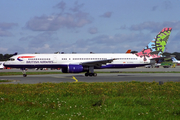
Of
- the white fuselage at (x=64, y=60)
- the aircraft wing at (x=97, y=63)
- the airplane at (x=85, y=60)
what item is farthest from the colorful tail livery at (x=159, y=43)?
the aircraft wing at (x=97, y=63)

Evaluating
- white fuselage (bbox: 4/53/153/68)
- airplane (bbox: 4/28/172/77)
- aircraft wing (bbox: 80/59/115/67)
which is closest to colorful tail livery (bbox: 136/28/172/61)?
airplane (bbox: 4/28/172/77)

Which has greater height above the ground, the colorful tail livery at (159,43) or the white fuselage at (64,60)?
the colorful tail livery at (159,43)

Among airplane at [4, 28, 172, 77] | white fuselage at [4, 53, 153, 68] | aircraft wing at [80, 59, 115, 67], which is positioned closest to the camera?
aircraft wing at [80, 59, 115, 67]

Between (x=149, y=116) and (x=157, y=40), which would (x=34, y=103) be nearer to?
(x=149, y=116)

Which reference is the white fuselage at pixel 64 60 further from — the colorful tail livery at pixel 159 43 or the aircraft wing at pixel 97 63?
the colorful tail livery at pixel 159 43

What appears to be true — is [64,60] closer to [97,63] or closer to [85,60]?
[85,60]

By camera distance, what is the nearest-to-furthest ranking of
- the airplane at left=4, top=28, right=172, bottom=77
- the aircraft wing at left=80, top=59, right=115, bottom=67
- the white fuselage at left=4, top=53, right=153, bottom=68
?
the aircraft wing at left=80, top=59, right=115, bottom=67
the airplane at left=4, top=28, right=172, bottom=77
the white fuselage at left=4, top=53, right=153, bottom=68

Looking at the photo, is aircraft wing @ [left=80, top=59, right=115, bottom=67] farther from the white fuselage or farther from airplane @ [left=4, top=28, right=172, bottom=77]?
the white fuselage

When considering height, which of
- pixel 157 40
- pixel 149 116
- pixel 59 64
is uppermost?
pixel 157 40

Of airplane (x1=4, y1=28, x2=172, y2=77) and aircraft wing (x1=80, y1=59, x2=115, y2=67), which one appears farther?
airplane (x1=4, y1=28, x2=172, y2=77)

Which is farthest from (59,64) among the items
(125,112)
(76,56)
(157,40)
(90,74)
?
(125,112)

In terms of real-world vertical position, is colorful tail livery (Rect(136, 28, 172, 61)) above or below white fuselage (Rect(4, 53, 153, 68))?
above

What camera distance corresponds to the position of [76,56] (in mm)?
39844

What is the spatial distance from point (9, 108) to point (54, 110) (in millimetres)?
2216
